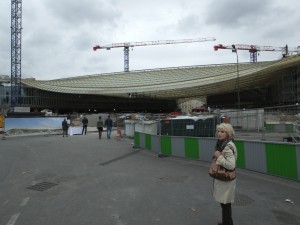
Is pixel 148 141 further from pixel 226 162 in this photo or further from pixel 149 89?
pixel 149 89

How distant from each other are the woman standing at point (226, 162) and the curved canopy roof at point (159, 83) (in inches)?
2957

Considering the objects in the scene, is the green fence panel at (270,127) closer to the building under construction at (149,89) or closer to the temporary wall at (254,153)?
the temporary wall at (254,153)

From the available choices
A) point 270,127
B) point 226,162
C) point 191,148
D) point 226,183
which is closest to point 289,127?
point 270,127

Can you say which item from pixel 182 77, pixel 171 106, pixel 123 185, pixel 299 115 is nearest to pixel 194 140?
pixel 299 115

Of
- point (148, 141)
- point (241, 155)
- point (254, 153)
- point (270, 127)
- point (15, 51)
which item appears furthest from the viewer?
point (15, 51)

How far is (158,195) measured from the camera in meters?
7.11

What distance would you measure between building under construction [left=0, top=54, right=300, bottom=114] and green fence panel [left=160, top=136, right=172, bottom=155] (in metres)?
59.3

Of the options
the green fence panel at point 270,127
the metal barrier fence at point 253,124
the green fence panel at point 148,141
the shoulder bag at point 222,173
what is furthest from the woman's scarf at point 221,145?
the green fence panel at point 148,141

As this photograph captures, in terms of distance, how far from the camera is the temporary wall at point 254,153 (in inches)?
326

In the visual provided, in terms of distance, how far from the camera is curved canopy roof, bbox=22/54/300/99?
83.4 m

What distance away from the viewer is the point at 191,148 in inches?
480

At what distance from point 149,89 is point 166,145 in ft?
271

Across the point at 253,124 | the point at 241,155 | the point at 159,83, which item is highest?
the point at 159,83

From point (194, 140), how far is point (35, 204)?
6.52 meters
